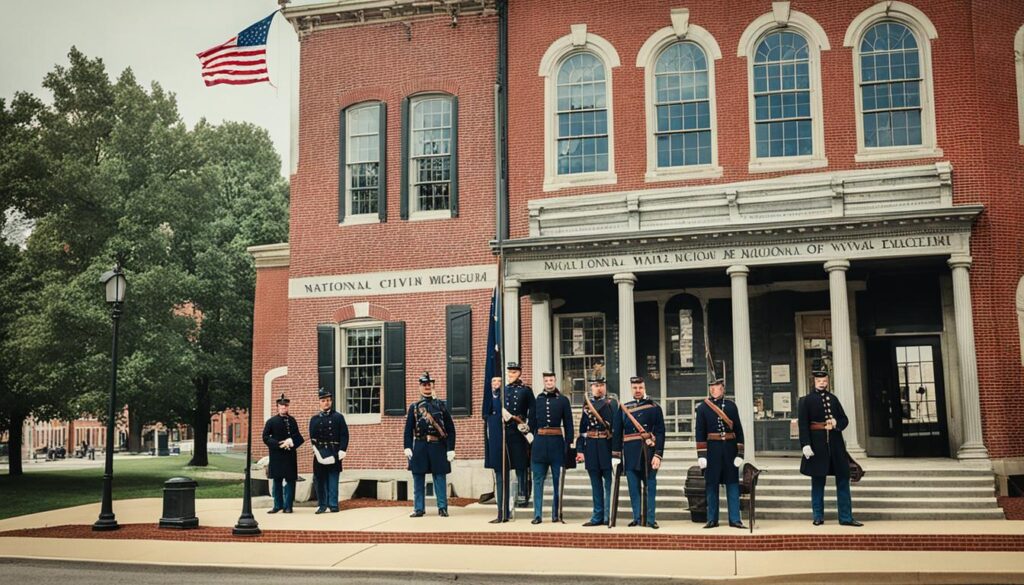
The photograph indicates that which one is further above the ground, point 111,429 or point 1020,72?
point 1020,72

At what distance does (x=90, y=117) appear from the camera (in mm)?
36156

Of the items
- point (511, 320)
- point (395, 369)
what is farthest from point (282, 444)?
point (511, 320)

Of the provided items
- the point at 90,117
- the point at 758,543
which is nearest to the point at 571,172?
the point at 758,543

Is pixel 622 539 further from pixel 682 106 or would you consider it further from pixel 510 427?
pixel 682 106

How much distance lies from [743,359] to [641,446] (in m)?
3.46

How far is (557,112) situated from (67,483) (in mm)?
23326

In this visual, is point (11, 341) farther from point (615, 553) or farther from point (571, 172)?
point (615, 553)

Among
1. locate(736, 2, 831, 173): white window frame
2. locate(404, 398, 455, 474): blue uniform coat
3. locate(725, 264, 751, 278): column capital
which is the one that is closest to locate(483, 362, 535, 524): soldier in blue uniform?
locate(404, 398, 455, 474): blue uniform coat

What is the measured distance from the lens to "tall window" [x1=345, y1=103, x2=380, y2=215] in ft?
75.7

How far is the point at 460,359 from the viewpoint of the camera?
2169 cm

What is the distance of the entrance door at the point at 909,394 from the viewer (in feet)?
66.2

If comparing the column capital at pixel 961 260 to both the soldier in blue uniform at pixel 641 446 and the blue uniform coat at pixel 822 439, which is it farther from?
the soldier in blue uniform at pixel 641 446

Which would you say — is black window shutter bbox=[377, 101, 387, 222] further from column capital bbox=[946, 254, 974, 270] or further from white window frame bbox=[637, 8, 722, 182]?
column capital bbox=[946, 254, 974, 270]

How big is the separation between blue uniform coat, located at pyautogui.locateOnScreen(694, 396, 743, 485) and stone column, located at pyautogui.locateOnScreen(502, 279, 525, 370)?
505 centimetres
